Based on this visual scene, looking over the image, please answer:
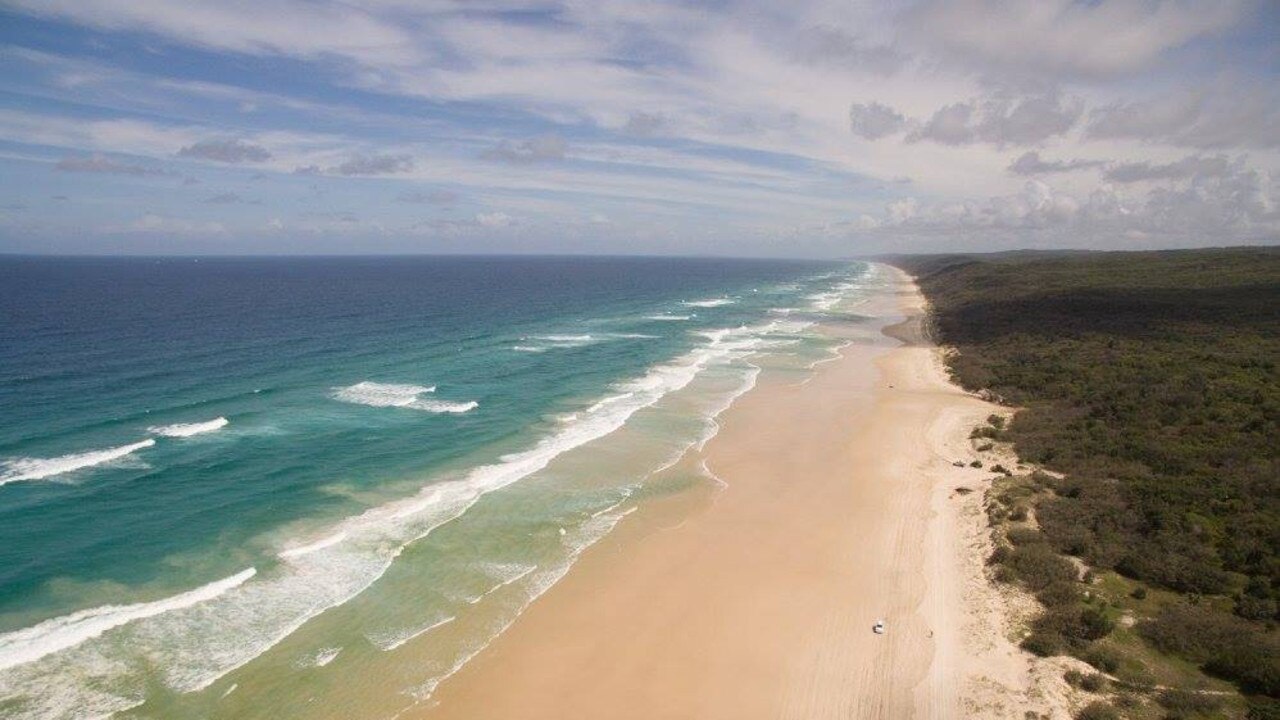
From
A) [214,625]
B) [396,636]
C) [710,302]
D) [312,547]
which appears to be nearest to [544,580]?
[396,636]

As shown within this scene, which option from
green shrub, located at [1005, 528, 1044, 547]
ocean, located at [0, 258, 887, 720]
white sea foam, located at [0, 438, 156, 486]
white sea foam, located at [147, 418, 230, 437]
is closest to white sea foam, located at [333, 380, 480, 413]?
ocean, located at [0, 258, 887, 720]

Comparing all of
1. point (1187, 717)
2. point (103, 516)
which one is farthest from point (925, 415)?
point (103, 516)

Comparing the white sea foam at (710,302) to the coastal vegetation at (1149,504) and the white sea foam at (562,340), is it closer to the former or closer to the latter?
the white sea foam at (562,340)

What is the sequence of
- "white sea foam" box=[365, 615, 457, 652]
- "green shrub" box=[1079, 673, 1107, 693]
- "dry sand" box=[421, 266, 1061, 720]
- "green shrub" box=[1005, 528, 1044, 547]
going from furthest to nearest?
1. "green shrub" box=[1005, 528, 1044, 547]
2. "white sea foam" box=[365, 615, 457, 652]
3. "dry sand" box=[421, 266, 1061, 720]
4. "green shrub" box=[1079, 673, 1107, 693]

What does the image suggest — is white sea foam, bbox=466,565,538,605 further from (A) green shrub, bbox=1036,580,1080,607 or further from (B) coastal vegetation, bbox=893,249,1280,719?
(A) green shrub, bbox=1036,580,1080,607

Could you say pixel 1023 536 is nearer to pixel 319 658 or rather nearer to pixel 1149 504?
pixel 1149 504

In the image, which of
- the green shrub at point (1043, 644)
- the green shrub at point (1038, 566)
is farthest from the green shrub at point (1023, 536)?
the green shrub at point (1043, 644)

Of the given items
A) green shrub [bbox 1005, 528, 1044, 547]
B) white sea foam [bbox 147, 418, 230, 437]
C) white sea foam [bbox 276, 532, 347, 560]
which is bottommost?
white sea foam [bbox 276, 532, 347, 560]
